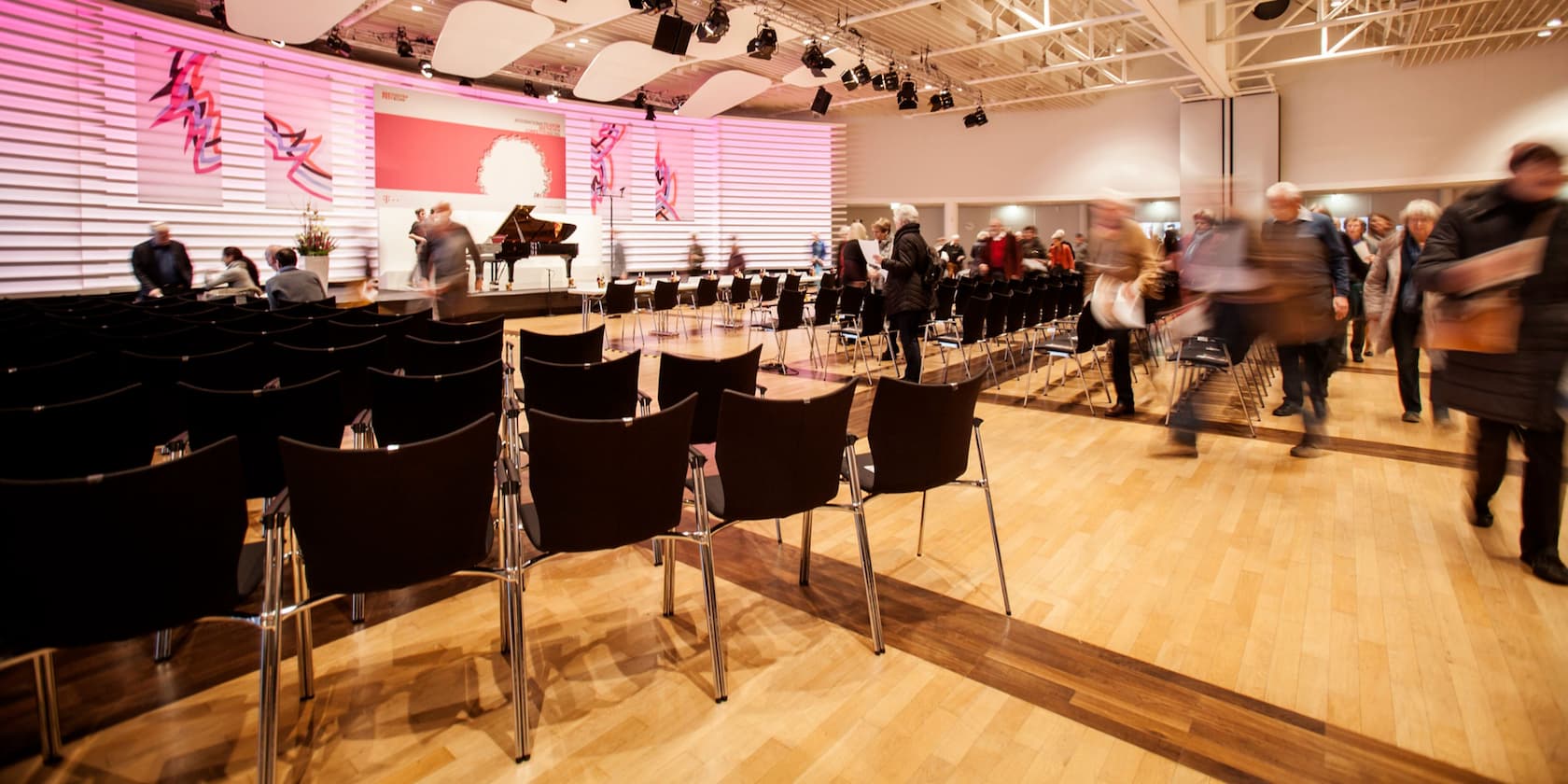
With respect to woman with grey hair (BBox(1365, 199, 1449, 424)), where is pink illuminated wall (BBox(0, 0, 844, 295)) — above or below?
above

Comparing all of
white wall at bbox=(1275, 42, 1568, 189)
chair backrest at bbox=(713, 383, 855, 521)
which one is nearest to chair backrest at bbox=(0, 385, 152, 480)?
chair backrest at bbox=(713, 383, 855, 521)

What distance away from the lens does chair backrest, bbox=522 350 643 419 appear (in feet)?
11.7

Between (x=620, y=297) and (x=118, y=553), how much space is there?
28.4ft

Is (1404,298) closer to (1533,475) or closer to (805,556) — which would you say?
(1533,475)

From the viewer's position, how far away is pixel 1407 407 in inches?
233

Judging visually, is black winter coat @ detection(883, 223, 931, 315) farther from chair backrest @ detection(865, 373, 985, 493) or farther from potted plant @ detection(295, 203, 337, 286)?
potted plant @ detection(295, 203, 337, 286)

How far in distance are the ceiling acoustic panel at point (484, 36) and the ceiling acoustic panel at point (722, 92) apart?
4.06 m

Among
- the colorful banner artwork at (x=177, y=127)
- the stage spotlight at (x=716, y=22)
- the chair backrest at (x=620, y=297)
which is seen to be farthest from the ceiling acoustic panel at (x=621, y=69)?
the colorful banner artwork at (x=177, y=127)

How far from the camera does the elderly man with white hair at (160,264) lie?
8.77 meters

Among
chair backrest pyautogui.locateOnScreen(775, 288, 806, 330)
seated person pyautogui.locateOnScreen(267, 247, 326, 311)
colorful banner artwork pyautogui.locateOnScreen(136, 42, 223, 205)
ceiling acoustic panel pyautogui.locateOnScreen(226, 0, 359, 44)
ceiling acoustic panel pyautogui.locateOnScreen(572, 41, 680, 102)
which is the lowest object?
chair backrest pyautogui.locateOnScreen(775, 288, 806, 330)

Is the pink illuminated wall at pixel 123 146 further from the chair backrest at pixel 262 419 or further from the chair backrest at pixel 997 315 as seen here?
the chair backrest at pixel 997 315

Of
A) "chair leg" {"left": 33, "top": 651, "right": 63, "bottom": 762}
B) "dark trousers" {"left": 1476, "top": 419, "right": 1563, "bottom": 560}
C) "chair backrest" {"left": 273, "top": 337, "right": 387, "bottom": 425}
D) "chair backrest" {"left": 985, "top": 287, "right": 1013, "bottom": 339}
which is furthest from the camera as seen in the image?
"chair backrest" {"left": 985, "top": 287, "right": 1013, "bottom": 339}

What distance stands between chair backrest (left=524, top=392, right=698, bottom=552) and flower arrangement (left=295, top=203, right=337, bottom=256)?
1071 centimetres

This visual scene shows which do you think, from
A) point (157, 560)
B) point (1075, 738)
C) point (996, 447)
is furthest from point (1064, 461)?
point (157, 560)
